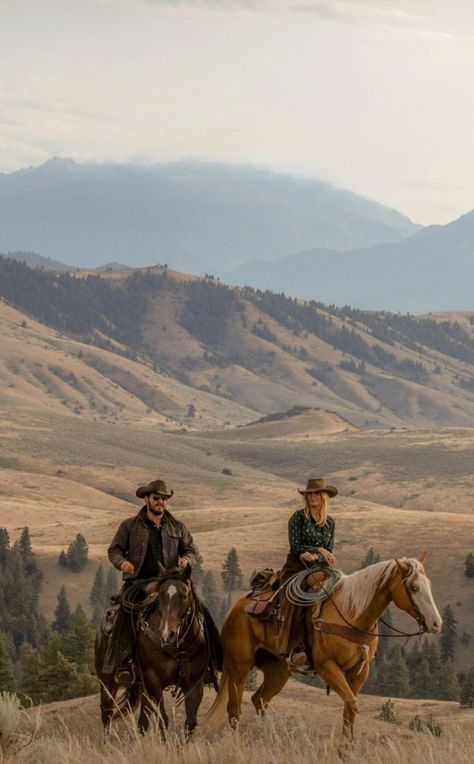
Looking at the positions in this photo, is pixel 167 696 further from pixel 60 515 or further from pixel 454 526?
pixel 60 515

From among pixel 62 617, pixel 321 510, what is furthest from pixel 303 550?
pixel 62 617

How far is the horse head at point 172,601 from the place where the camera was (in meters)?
15.6

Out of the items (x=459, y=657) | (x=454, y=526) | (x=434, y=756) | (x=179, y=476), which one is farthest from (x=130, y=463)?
(x=434, y=756)

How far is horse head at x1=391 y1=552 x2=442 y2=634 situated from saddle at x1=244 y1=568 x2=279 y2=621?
209 cm

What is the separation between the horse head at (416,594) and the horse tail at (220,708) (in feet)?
11.0

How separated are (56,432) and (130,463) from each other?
2014 centimetres

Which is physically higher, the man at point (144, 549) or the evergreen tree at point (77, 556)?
the man at point (144, 549)

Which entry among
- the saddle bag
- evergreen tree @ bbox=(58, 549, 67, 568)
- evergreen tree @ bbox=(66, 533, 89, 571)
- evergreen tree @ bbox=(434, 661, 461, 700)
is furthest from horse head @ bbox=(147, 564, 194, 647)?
evergreen tree @ bbox=(58, 549, 67, 568)

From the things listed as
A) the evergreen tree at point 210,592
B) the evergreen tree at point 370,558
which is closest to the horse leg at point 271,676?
the evergreen tree at point 210,592

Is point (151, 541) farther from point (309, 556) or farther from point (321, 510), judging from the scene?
point (321, 510)

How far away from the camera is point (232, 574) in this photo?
2992 inches

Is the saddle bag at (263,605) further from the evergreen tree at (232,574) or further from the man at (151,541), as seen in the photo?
the evergreen tree at (232,574)

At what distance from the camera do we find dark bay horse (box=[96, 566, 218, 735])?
1580 cm

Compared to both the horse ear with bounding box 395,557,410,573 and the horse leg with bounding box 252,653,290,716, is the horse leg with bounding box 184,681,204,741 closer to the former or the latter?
Answer: the horse leg with bounding box 252,653,290,716
